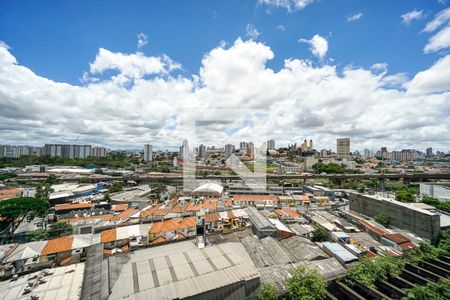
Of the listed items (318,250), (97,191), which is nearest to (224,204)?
(318,250)

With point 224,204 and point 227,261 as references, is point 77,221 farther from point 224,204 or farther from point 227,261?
point 227,261

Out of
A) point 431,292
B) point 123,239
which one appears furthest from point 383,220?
point 123,239

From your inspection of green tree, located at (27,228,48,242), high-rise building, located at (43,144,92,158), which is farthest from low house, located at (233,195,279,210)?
high-rise building, located at (43,144,92,158)

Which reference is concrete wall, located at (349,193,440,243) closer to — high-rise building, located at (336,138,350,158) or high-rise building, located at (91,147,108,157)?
high-rise building, located at (336,138,350,158)

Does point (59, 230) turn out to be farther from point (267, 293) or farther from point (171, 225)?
point (267, 293)

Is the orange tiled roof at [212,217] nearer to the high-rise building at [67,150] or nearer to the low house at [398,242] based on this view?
the low house at [398,242]

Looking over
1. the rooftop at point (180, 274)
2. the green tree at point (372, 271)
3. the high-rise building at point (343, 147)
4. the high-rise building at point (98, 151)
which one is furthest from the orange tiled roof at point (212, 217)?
the high-rise building at point (98, 151)
